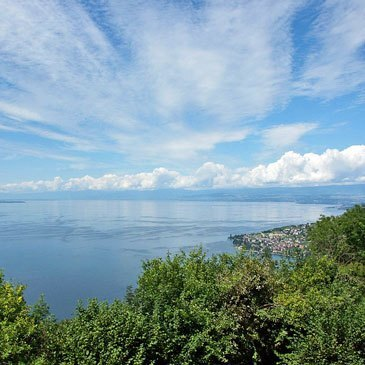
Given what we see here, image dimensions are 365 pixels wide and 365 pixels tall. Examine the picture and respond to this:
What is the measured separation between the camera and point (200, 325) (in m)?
9.64

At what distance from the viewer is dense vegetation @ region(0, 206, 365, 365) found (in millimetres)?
8141

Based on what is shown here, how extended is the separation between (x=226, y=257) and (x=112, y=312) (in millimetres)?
6401

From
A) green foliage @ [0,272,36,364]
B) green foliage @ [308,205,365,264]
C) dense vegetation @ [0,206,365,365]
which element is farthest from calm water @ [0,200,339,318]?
dense vegetation @ [0,206,365,365]

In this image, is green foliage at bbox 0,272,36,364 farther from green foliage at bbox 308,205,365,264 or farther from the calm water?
the calm water

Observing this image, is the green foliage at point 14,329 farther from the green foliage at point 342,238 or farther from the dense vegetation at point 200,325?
the green foliage at point 342,238

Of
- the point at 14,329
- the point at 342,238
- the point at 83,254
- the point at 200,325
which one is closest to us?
the point at 14,329

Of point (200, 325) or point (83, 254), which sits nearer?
point (200, 325)

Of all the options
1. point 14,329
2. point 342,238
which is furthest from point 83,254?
point 14,329

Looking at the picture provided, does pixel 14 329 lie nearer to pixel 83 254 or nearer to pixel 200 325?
pixel 200 325

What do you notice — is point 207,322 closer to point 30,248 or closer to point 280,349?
point 280,349

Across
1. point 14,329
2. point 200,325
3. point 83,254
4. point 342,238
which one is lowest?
point 83,254

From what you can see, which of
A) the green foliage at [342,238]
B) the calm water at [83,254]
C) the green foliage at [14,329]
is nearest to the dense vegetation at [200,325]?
the green foliage at [14,329]

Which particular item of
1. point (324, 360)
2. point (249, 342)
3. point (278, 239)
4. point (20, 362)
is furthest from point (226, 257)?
point (278, 239)

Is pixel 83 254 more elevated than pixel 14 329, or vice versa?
pixel 14 329
